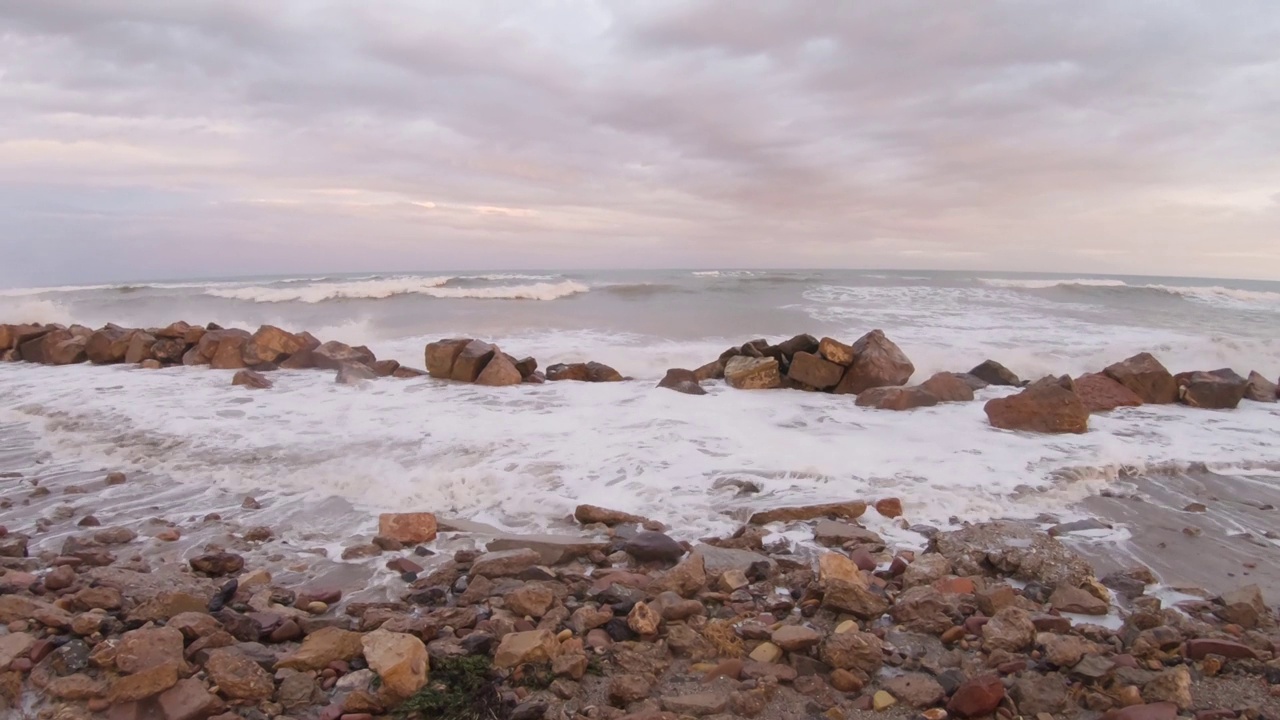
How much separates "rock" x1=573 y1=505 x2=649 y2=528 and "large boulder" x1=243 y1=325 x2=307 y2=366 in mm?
7398

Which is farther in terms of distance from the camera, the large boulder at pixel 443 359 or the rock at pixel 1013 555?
the large boulder at pixel 443 359

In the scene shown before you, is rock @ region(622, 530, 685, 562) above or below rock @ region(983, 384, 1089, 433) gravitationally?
below

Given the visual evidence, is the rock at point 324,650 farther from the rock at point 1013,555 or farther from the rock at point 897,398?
the rock at point 897,398

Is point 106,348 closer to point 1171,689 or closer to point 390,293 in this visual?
point 1171,689

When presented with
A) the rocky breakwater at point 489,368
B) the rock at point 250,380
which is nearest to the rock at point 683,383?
the rocky breakwater at point 489,368

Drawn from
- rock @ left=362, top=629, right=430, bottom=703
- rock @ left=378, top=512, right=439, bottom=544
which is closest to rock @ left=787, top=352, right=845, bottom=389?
rock @ left=378, top=512, right=439, bottom=544

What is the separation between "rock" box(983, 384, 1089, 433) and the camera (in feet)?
22.0

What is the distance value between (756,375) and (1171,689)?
21.4ft

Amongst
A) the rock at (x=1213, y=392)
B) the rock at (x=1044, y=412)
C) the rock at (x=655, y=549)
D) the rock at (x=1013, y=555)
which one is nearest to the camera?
the rock at (x=1013, y=555)

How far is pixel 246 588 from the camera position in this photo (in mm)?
3529

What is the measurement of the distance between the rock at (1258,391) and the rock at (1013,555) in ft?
21.7

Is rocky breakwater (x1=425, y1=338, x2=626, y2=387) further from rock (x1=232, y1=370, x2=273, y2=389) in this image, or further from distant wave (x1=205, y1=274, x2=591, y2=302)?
distant wave (x1=205, y1=274, x2=591, y2=302)

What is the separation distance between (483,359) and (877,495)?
574 cm

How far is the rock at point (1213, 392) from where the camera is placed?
8.05 meters
